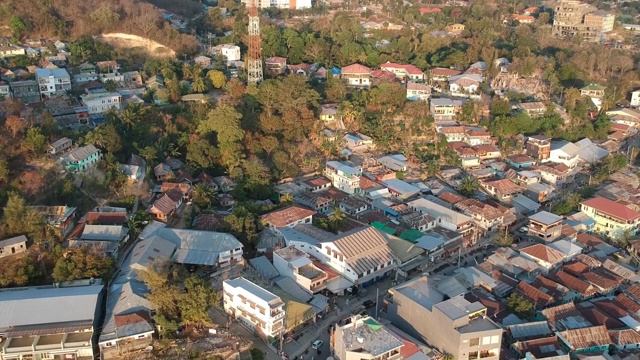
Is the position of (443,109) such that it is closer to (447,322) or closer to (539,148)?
(539,148)

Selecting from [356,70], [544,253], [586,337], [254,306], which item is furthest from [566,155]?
[254,306]

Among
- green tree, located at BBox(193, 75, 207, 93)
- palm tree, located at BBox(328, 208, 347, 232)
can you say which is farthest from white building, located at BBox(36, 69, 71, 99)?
palm tree, located at BBox(328, 208, 347, 232)

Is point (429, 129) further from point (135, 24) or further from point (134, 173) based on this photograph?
point (135, 24)

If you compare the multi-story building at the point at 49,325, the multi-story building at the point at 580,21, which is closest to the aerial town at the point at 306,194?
the multi-story building at the point at 49,325

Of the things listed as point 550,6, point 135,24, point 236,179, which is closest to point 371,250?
point 236,179

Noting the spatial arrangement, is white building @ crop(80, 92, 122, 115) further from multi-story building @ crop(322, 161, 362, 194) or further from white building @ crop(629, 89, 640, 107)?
white building @ crop(629, 89, 640, 107)

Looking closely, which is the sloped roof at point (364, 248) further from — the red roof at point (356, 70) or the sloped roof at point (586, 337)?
the red roof at point (356, 70)
